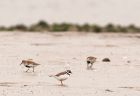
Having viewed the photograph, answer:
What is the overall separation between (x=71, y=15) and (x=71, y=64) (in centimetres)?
2944

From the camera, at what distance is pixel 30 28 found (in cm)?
4716

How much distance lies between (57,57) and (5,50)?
9.94 feet

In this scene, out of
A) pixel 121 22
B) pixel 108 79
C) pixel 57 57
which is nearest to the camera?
pixel 108 79

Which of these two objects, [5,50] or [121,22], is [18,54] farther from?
[121,22]

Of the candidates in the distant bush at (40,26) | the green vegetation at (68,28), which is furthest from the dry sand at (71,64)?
the distant bush at (40,26)

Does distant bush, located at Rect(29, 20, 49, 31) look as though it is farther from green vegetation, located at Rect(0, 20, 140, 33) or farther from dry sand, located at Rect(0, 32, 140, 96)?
dry sand, located at Rect(0, 32, 140, 96)

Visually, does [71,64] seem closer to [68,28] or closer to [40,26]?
[68,28]

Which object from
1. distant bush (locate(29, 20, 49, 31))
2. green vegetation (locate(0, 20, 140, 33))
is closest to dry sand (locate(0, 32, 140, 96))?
green vegetation (locate(0, 20, 140, 33))

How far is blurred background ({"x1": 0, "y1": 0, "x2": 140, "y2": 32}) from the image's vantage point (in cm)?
4878

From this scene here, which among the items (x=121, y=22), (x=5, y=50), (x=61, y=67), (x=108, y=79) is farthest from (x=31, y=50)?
(x=121, y=22)

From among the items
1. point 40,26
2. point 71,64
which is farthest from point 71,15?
point 71,64

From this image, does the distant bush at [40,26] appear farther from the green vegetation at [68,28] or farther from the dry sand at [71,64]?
the dry sand at [71,64]

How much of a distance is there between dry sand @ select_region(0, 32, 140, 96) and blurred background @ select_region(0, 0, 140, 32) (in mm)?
5405

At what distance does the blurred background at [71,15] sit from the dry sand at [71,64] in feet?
17.7
